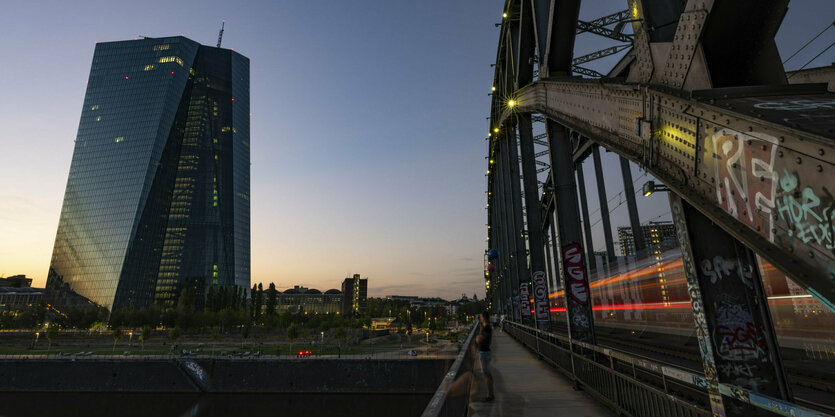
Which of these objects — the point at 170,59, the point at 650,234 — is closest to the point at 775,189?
the point at 650,234

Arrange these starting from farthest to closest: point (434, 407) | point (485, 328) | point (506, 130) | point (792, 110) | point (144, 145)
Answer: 1. point (144, 145)
2. point (506, 130)
3. point (485, 328)
4. point (434, 407)
5. point (792, 110)

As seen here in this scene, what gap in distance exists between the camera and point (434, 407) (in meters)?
3.58

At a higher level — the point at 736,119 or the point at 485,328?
the point at 736,119

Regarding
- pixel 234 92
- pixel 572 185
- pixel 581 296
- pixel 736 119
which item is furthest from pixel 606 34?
pixel 234 92

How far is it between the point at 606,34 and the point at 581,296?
8299 mm

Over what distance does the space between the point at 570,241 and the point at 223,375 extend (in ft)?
167

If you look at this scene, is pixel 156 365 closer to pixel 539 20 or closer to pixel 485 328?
pixel 485 328

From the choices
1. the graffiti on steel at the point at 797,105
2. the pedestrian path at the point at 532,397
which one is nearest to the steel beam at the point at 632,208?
the pedestrian path at the point at 532,397

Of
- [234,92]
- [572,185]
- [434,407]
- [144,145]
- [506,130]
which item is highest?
[234,92]

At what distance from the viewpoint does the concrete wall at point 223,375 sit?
44438mm

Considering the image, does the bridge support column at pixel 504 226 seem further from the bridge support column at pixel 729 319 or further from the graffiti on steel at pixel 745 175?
the graffiti on steel at pixel 745 175

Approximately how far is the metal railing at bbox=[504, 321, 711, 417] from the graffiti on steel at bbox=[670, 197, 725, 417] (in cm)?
12

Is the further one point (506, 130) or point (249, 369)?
point (249, 369)

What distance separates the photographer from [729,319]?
426 centimetres
